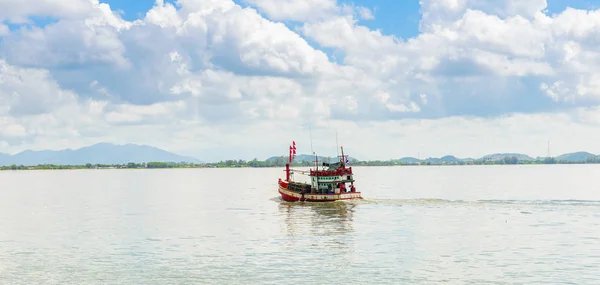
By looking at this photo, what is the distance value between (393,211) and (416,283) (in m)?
54.8

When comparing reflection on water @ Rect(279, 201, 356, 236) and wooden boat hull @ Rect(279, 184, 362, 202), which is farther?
wooden boat hull @ Rect(279, 184, 362, 202)

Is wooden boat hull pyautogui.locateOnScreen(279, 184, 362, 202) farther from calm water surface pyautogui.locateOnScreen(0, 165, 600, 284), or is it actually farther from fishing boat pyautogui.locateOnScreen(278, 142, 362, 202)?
calm water surface pyautogui.locateOnScreen(0, 165, 600, 284)

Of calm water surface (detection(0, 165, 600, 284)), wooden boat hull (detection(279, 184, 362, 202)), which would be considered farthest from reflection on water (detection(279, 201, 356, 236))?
wooden boat hull (detection(279, 184, 362, 202))

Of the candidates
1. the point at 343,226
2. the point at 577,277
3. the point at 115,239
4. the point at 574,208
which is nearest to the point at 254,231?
the point at 343,226

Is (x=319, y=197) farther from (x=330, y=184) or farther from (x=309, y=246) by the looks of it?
(x=309, y=246)

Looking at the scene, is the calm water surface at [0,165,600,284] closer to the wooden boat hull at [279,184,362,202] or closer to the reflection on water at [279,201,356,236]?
the reflection on water at [279,201,356,236]

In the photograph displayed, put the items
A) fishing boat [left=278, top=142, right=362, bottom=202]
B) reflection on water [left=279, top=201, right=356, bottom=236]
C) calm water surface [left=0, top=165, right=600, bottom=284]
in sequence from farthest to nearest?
fishing boat [left=278, top=142, right=362, bottom=202] → reflection on water [left=279, top=201, right=356, bottom=236] → calm water surface [left=0, top=165, right=600, bottom=284]

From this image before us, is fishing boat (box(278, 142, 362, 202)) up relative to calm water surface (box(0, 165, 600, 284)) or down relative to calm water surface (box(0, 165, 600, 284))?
up

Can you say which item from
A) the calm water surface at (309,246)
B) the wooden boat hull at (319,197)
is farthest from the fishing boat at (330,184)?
the calm water surface at (309,246)

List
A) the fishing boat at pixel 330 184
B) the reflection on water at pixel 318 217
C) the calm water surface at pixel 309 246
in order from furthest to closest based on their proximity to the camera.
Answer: the fishing boat at pixel 330 184 → the reflection on water at pixel 318 217 → the calm water surface at pixel 309 246

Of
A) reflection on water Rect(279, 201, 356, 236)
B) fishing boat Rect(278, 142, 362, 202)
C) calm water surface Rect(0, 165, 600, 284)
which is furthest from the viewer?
fishing boat Rect(278, 142, 362, 202)

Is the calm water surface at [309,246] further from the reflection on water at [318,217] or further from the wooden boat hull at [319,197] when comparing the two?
the wooden boat hull at [319,197]

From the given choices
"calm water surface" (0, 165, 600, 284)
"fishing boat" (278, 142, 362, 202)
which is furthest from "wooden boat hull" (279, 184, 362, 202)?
"calm water surface" (0, 165, 600, 284)

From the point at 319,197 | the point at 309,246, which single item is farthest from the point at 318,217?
the point at 309,246
